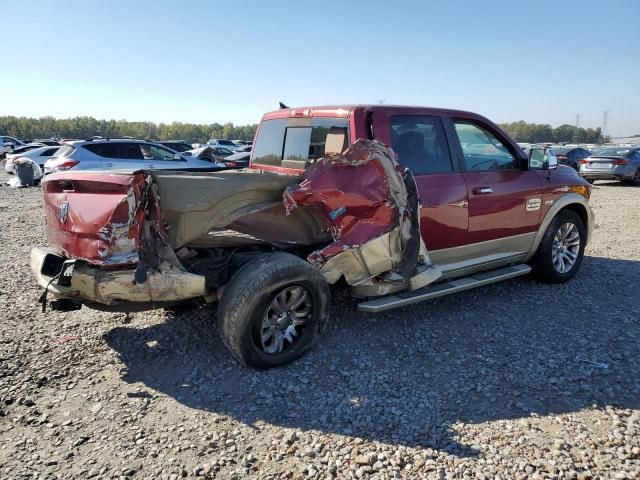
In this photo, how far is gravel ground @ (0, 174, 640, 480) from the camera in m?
2.59

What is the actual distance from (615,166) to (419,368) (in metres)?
16.7

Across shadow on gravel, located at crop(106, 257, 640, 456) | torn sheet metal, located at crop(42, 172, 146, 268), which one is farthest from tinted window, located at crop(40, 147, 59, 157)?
torn sheet metal, located at crop(42, 172, 146, 268)

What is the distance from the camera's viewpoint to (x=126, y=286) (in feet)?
10.2

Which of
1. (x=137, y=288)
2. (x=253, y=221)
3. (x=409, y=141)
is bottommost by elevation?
(x=137, y=288)

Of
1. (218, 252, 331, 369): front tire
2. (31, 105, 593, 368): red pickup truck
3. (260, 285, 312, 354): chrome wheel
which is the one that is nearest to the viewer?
(31, 105, 593, 368): red pickup truck

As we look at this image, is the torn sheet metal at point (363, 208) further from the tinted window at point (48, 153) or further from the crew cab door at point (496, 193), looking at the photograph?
the tinted window at point (48, 153)

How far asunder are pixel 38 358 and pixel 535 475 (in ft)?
11.6

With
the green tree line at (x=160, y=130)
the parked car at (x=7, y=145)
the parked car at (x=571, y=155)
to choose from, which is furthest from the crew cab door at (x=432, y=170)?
the green tree line at (x=160, y=130)

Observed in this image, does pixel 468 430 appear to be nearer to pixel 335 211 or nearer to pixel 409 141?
pixel 335 211

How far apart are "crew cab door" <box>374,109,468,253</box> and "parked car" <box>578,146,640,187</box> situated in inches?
585

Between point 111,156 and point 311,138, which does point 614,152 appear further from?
point 311,138

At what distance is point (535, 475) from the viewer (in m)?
2.47

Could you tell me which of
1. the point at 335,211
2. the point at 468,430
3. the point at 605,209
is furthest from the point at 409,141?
the point at 605,209

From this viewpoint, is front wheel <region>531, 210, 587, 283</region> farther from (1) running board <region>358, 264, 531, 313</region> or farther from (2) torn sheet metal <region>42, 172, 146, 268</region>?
(2) torn sheet metal <region>42, 172, 146, 268</region>
